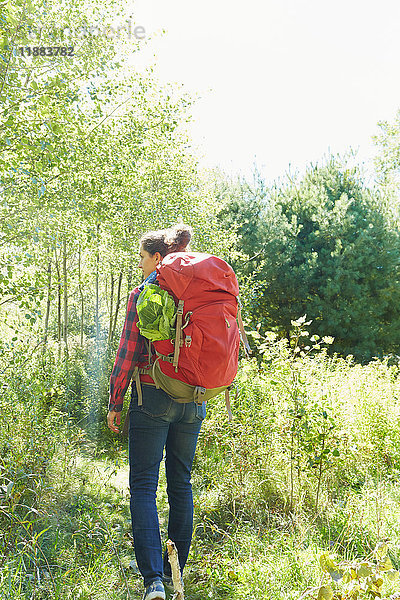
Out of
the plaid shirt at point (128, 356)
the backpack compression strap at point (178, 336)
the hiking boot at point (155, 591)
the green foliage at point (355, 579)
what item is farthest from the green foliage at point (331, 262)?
the green foliage at point (355, 579)

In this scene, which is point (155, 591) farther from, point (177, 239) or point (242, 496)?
point (177, 239)

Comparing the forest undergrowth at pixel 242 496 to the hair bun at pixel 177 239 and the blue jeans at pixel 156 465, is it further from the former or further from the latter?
the hair bun at pixel 177 239

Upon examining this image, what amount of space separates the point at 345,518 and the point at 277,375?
40.5 inches

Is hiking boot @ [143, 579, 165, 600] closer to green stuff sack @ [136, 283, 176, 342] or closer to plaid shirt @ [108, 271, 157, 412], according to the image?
plaid shirt @ [108, 271, 157, 412]

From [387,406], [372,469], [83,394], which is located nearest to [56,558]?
[372,469]

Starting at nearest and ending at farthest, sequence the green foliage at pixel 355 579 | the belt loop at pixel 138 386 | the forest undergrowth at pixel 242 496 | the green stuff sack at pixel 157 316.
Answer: the green foliage at pixel 355 579 → the green stuff sack at pixel 157 316 → the belt loop at pixel 138 386 → the forest undergrowth at pixel 242 496

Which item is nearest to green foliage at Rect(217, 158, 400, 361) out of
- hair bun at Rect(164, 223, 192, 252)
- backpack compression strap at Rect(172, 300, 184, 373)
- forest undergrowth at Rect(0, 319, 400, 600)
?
forest undergrowth at Rect(0, 319, 400, 600)

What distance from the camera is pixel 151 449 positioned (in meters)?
2.24

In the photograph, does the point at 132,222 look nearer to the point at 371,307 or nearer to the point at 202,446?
the point at 202,446

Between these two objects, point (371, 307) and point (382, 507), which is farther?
point (371, 307)

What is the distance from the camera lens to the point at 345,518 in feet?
9.93

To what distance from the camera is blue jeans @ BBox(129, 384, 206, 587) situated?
2.16 metres

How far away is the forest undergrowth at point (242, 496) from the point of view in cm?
243

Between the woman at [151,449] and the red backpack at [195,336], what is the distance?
11 cm
